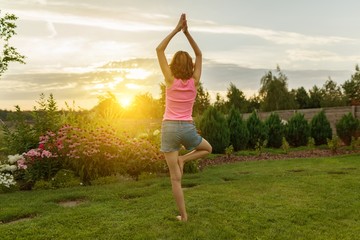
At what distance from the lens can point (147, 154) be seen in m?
9.36

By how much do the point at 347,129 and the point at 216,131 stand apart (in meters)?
6.22

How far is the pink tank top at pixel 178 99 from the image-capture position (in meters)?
4.68

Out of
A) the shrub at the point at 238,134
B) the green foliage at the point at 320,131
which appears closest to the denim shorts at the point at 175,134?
the shrub at the point at 238,134

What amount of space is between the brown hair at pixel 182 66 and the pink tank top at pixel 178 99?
6 centimetres

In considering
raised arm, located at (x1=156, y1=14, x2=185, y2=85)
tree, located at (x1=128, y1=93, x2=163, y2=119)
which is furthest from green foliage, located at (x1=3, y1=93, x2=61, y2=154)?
tree, located at (x1=128, y1=93, x2=163, y2=119)

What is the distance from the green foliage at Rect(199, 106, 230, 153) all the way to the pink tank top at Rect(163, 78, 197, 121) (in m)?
10.4

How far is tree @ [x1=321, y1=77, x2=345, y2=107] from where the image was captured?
39.6 m

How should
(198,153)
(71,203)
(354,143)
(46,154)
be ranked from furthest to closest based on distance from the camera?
(354,143) → (46,154) → (71,203) → (198,153)

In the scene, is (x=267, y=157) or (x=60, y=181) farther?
(x=267, y=157)

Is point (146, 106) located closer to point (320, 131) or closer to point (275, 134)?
point (275, 134)

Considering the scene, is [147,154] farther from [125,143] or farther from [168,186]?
[168,186]

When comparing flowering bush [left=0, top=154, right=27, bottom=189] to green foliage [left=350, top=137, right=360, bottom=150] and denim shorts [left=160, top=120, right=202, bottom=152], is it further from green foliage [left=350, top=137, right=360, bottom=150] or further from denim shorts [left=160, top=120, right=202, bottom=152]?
green foliage [left=350, top=137, right=360, bottom=150]

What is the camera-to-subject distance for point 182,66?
15.2 feet

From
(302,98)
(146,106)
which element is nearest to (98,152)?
(146,106)
